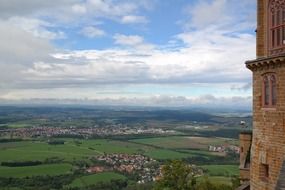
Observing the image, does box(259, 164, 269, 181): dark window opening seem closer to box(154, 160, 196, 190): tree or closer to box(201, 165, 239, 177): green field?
box(154, 160, 196, 190): tree

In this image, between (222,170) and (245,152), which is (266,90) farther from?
(222,170)

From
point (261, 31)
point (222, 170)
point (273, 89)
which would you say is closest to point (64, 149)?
point (222, 170)

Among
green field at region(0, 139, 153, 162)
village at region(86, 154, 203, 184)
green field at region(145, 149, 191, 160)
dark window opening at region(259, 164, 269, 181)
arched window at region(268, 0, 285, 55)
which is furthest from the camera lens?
green field at region(145, 149, 191, 160)

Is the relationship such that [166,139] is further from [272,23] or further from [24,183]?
[272,23]

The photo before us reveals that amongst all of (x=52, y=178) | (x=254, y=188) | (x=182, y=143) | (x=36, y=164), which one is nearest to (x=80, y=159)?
(x=36, y=164)

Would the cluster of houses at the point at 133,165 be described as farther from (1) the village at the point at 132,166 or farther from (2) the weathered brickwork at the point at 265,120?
(2) the weathered brickwork at the point at 265,120

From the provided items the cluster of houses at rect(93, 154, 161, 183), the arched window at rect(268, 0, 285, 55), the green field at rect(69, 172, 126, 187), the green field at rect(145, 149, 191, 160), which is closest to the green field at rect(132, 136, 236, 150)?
the green field at rect(145, 149, 191, 160)

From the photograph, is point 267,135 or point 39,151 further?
point 39,151
